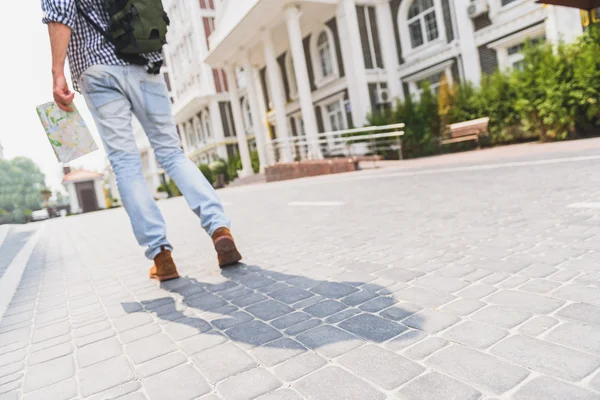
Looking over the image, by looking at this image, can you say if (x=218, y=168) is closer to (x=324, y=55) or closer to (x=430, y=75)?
(x=324, y=55)

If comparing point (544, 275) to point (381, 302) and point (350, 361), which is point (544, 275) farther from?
point (350, 361)

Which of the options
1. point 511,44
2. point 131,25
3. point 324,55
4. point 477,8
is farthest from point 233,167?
point 131,25

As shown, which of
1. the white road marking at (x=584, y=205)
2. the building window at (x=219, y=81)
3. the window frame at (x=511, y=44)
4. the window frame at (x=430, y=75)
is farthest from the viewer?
the building window at (x=219, y=81)

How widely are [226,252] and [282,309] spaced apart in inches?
39.6

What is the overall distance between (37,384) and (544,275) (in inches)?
82.8

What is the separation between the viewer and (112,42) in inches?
104

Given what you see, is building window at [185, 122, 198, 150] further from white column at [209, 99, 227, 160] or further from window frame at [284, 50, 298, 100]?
window frame at [284, 50, 298, 100]

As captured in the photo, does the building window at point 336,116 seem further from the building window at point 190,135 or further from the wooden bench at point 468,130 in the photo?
the building window at point 190,135

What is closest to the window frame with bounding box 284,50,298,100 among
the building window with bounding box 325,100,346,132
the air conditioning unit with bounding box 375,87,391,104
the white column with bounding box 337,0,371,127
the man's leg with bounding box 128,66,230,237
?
the building window with bounding box 325,100,346,132

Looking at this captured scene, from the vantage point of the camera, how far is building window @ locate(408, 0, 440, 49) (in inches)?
734

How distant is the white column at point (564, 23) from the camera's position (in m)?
12.8

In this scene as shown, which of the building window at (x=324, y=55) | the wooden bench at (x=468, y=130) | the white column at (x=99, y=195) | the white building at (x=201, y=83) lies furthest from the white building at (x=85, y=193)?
the wooden bench at (x=468, y=130)

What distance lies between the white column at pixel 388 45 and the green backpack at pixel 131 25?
1837 cm

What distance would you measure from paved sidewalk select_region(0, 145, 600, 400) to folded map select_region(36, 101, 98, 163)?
0.92 m
